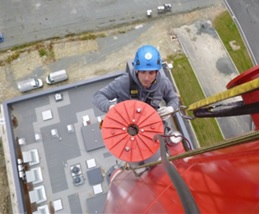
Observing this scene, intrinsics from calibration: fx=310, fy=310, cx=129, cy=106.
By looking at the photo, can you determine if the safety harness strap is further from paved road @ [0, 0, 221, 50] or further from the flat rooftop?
paved road @ [0, 0, 221, 50]

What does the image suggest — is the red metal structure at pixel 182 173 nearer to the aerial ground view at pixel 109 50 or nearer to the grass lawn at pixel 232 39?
the aerial ground view at pixel 109 50

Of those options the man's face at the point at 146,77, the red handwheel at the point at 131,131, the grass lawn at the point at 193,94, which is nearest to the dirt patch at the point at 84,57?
the grass lawn at the point at 193,94

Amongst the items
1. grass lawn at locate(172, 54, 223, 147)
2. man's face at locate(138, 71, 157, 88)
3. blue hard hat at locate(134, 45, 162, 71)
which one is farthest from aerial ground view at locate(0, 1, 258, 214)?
man's face at locate(138, 71, 157, 88)

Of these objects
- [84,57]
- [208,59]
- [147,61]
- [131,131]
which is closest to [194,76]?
[208,59]

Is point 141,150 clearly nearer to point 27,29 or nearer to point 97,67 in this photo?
point 97,67

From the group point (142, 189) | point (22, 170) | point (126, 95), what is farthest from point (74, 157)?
point (142, 189)

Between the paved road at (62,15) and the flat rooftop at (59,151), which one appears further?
the paved road at (62,15)
